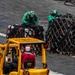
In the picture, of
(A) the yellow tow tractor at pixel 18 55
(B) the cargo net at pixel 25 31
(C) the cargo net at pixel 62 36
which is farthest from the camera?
(C) the cargo net at pixel 62 36

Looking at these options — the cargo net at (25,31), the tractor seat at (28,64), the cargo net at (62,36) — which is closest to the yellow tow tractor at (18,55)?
the tractor seat at (28,64)

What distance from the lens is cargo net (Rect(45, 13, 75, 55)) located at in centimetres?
2328

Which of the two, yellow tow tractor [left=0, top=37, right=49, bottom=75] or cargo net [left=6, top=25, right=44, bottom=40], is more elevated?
yellow tow tractor [left=0, top=37, right=49, bottom=75]

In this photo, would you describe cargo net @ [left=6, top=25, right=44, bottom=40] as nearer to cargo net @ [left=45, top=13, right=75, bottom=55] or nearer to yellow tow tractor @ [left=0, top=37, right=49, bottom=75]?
cargo net @ [left=45, top=13, right=75, bottom=55]

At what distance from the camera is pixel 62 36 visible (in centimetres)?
2353

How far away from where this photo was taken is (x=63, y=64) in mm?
20812

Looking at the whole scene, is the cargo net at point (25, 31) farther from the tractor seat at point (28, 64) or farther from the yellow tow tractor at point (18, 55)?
the tractor seat at point (28, 64)

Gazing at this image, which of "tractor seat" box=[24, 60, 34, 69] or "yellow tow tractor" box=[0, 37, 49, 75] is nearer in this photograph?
"yellow tow tractor" box=[0, 37, 49, 75]

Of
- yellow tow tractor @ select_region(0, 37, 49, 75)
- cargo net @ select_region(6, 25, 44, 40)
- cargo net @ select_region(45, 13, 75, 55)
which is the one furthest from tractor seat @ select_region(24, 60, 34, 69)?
cargo net @ select_region(45, 13, 75, 55)

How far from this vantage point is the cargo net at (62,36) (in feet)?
76.4

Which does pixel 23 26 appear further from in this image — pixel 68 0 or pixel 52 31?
pixel 68 0

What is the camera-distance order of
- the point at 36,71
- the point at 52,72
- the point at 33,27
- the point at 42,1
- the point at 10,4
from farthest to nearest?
the point at 42,1, the point at 10,4, the point at 33,27, the point at 52,72, the point at 36,71

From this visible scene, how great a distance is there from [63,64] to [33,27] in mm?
3130

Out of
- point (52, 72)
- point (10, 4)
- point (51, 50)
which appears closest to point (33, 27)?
point (51, 50)
